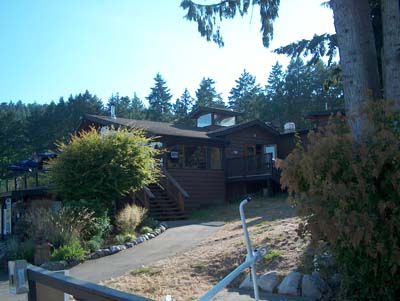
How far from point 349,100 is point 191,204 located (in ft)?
53.5

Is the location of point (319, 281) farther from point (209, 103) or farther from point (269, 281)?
point (209, 103)

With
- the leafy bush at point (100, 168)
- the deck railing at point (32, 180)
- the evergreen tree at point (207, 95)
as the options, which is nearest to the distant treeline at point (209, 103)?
the evergreen tree at point (207, 95)

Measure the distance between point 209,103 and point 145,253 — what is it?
6612cm

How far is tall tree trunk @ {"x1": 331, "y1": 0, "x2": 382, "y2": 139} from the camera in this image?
20.9ft

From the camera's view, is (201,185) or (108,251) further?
(201,185)

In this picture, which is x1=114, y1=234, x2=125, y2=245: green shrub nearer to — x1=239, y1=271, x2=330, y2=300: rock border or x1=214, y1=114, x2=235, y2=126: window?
x1=239, y1=271, x2=330, y2=300: rock border

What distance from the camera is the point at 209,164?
24.3 metres

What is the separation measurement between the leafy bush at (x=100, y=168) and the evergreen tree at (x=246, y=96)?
49.2m

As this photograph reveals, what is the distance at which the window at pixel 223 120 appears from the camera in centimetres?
2998

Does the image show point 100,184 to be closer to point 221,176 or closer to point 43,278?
point 221,176

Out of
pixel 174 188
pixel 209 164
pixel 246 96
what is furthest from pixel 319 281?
pixel 246 96

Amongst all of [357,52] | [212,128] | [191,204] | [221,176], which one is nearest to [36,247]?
[357,52]

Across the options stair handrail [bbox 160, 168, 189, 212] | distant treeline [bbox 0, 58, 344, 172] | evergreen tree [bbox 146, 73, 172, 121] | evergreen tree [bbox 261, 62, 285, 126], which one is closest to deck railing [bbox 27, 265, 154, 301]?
stair handrail [bbox 160, 168, 189, 212]

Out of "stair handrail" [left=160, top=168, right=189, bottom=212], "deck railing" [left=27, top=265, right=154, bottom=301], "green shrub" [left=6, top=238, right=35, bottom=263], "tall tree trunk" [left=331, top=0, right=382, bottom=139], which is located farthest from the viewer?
"stair handrail" [left=160, top=168, right=189, bottom=212]
